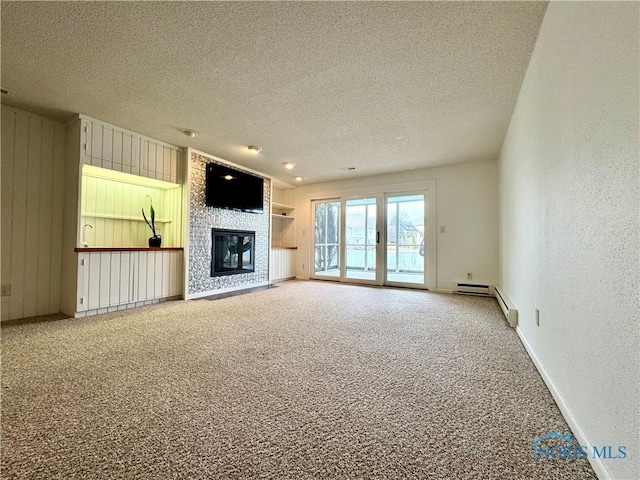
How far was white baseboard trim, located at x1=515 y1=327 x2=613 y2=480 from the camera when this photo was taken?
924 mm

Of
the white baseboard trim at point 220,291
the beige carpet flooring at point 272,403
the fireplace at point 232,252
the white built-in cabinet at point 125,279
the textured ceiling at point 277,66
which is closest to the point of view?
the beige carpet flooring at point 272,403

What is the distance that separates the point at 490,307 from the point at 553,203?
251 centimetres

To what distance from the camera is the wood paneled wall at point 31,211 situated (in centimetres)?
289

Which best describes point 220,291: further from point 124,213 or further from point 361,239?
point 361,239

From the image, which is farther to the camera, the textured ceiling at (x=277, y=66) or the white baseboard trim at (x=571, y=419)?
the textured ceiling at (x=277, y=66)

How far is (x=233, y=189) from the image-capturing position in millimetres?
4684

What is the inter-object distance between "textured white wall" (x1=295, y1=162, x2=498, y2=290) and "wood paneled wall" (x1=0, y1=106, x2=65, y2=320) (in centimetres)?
509

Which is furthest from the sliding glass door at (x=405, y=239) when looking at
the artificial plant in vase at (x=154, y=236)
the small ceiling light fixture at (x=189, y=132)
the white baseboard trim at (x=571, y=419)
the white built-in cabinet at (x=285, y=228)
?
the artificial plant in vase at (x=154, y=236)

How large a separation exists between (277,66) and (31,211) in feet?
10.5

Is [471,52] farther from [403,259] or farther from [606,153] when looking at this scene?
[403,259]

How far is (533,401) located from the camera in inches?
55.5

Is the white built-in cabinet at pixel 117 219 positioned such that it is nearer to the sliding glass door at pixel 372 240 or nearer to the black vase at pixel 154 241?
the black vase at pixel 154 241

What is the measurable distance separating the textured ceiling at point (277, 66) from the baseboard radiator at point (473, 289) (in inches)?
90.2

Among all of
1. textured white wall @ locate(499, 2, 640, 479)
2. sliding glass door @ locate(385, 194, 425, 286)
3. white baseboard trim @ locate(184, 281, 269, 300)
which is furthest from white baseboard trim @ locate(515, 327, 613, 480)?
white baseboard trim @ locate(184, 281, 269, 300)
